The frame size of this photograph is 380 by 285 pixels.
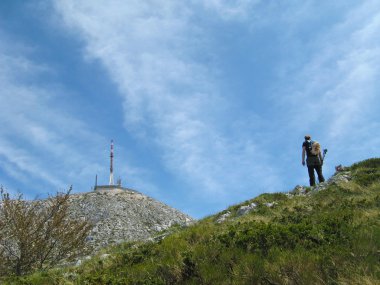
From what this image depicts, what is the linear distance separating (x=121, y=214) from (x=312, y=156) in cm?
2925

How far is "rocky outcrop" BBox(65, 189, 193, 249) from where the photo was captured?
40.4m

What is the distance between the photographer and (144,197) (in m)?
54.2

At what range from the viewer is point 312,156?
20406 mm

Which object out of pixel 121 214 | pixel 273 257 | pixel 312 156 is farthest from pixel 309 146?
pixel 121 214

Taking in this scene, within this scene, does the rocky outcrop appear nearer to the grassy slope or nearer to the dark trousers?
the dark trousers

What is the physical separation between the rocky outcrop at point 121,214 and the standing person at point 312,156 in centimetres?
2093

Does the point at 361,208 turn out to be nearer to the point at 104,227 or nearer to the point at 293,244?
the point at 293,244

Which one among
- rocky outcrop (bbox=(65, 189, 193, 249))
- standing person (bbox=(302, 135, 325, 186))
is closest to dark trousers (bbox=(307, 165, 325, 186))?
standing person (bbox=(302, 135, 325, 186))

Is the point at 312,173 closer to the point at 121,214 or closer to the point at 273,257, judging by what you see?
the point at 273,257

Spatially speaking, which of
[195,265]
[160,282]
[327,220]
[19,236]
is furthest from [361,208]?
[19,236]

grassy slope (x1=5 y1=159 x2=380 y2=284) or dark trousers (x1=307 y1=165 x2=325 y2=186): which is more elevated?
dark trousers (x1=307 y1=165 x2=325 y2=186)

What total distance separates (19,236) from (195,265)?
16977mm

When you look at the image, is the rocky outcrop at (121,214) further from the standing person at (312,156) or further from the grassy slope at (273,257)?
the grassy slope at (273,257)

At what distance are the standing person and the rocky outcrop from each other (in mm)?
20927
